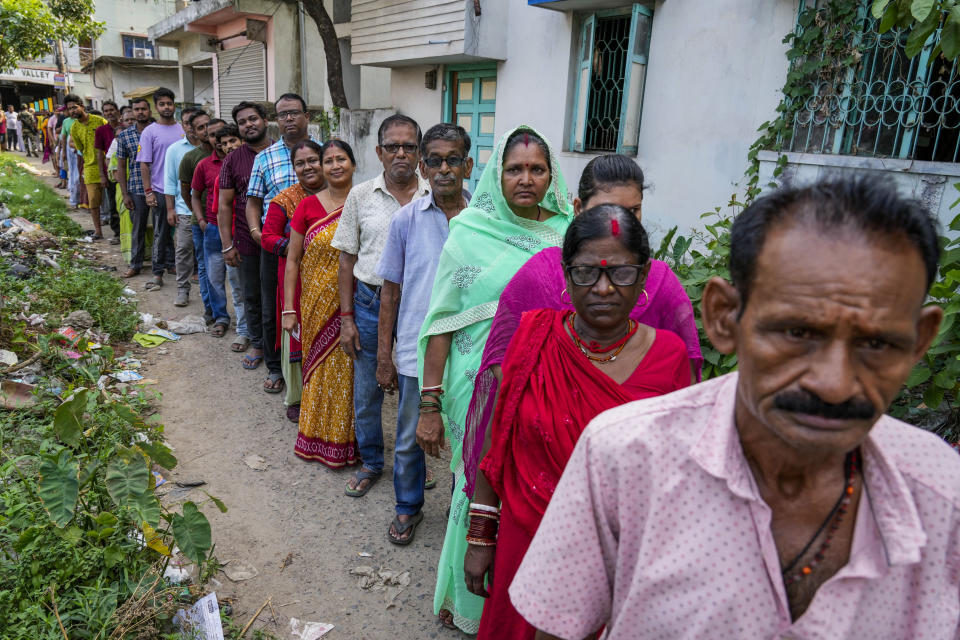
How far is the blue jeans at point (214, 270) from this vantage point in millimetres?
6059

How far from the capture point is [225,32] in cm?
1482

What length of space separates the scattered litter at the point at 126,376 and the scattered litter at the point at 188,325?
1.26 m

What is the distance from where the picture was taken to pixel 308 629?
8.70 feet

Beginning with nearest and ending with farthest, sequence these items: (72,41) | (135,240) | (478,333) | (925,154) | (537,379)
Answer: (537,379) → (478,333) → (925,154) → (135,240) → (72,41)

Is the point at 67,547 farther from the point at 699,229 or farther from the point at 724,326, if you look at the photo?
the point at 699,229

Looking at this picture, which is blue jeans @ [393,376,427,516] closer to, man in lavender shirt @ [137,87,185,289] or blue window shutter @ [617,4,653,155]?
blue window shutter @ [617,4,653,155]

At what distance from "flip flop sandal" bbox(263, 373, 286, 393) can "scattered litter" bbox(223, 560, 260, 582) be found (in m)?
2.17

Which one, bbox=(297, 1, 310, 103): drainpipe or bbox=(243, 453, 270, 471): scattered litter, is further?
bbox=(297, 1, 310, 103): drainpipe

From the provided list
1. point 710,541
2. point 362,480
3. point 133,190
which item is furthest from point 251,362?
point 710,541

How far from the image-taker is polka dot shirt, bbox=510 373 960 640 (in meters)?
0.93

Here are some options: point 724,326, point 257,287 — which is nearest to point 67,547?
point 724,326

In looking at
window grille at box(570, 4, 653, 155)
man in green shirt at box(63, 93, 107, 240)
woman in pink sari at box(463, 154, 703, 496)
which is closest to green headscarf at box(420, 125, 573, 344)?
woman in pink sari at box(463, 154, 703, 496)

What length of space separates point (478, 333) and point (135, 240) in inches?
281

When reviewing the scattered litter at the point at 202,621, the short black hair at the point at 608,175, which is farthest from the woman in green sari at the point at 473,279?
the scattered litter at the point at 202,621
